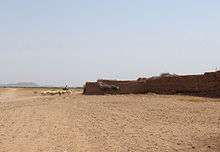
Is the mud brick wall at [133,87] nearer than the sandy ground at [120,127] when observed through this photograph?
No

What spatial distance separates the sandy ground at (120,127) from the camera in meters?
15.0

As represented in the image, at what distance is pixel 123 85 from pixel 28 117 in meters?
11.9

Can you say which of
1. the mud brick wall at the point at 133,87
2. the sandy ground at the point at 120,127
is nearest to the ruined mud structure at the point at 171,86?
the mud brick wall at the point at 133,87

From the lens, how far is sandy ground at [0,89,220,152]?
49.1 feet

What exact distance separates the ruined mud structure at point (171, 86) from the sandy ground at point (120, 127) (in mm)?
2160

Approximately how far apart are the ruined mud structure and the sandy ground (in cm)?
216

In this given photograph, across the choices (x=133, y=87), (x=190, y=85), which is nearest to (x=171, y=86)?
(x=190, y=85)

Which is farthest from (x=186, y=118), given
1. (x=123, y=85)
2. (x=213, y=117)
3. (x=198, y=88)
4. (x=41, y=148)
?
(x=123, y=85)

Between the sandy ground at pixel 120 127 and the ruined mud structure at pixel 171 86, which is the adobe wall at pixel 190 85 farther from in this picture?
the sandy ground at pixel 120 127

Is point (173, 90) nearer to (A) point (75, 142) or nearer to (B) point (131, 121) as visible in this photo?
(B) point (131, 121)

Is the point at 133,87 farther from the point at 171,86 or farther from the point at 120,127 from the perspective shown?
the point at 120,127

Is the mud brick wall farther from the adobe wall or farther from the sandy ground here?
the sandy ground

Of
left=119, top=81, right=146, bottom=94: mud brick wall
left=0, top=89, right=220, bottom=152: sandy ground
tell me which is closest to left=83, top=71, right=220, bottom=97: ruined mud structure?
left=119, top=81, right=146, bottom=94: mud brick wall

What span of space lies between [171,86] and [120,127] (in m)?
12.8
